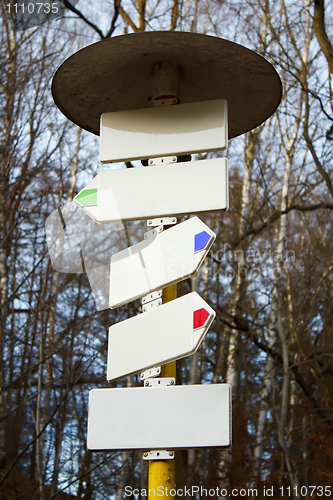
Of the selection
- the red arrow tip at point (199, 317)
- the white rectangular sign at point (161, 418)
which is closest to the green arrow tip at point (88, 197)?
the red arrow tip at point (199, 317)

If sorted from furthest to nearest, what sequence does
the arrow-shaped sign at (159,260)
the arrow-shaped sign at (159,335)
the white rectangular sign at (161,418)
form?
the arrow-shaped sign at (159,260) < the arrow-shaped sign at (159,335) < the white rectangular sign at (161,418)

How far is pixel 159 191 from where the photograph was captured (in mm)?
2631

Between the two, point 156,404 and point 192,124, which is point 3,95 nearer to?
point 192,124

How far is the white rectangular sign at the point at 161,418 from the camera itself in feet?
7.32

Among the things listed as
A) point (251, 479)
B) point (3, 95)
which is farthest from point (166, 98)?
point (251, 479)

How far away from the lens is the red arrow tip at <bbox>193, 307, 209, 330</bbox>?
2324 millimetres

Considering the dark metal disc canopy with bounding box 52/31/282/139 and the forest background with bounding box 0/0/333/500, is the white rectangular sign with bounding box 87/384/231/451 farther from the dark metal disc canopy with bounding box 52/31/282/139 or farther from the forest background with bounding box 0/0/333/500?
the forest background with bounding box 0/0/333/500

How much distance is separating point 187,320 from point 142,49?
4.27 ft

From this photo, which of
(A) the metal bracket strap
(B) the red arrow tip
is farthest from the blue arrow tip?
(A) the metal bracket strap

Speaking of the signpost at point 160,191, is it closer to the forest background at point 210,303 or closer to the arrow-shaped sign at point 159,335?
the arrow-shaped sign at point 159,335

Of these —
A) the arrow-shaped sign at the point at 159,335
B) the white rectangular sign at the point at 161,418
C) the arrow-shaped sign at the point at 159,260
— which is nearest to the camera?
the white rectangular sign at the point at 161,418

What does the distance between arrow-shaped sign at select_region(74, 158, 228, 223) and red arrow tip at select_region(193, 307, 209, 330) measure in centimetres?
46

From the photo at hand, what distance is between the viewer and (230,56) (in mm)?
2750

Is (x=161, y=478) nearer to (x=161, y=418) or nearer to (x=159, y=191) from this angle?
(x=161, y=418)
